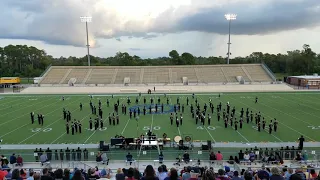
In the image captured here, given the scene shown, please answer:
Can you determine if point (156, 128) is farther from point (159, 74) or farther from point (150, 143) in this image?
point (159, 74)

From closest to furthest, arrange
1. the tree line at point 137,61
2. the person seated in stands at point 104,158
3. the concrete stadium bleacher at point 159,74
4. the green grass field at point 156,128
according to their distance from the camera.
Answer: the person seated in stands at point 104,158 → the green grass field at point 156,128 → the concrete stadium bleacher at point 159,74 → the tree line at point 137,61

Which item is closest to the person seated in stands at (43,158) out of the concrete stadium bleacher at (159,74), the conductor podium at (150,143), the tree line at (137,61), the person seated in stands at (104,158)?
the person seated in stands at (104,158)

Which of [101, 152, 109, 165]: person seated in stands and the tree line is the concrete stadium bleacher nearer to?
the tree line

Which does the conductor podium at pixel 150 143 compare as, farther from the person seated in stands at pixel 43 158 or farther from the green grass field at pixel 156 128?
the person seated in stands at pixel 43 158

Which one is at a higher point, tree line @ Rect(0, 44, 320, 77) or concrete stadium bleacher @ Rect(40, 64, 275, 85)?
tree line @ Rect(0, 44, 320, 77)

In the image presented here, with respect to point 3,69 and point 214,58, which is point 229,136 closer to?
point 3,69

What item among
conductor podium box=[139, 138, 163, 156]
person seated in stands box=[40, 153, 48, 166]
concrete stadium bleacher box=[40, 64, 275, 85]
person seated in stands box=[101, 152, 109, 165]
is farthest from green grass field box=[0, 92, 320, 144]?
concrete stadium bleacher box=[40, 64, 275, 85]

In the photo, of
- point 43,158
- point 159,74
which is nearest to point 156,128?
point 43,158

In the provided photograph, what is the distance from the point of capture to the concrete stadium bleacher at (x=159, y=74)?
1965 inches

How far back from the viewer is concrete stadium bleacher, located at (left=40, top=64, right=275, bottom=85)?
49.9 m

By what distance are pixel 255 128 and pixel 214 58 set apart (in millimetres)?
84065

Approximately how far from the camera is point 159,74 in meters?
53.2

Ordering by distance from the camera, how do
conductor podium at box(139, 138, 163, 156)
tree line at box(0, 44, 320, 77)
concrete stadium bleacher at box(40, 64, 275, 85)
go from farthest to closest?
tree line at box(0, 44, 320, 77), concrete stadium bleacher at box(40, 64, 275, 85), conductor podium at box(139, 138, 163, 156)

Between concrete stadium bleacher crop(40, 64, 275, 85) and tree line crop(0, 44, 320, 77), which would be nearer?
concrete stadium bleacher crop(40, 64, 275, 85)
